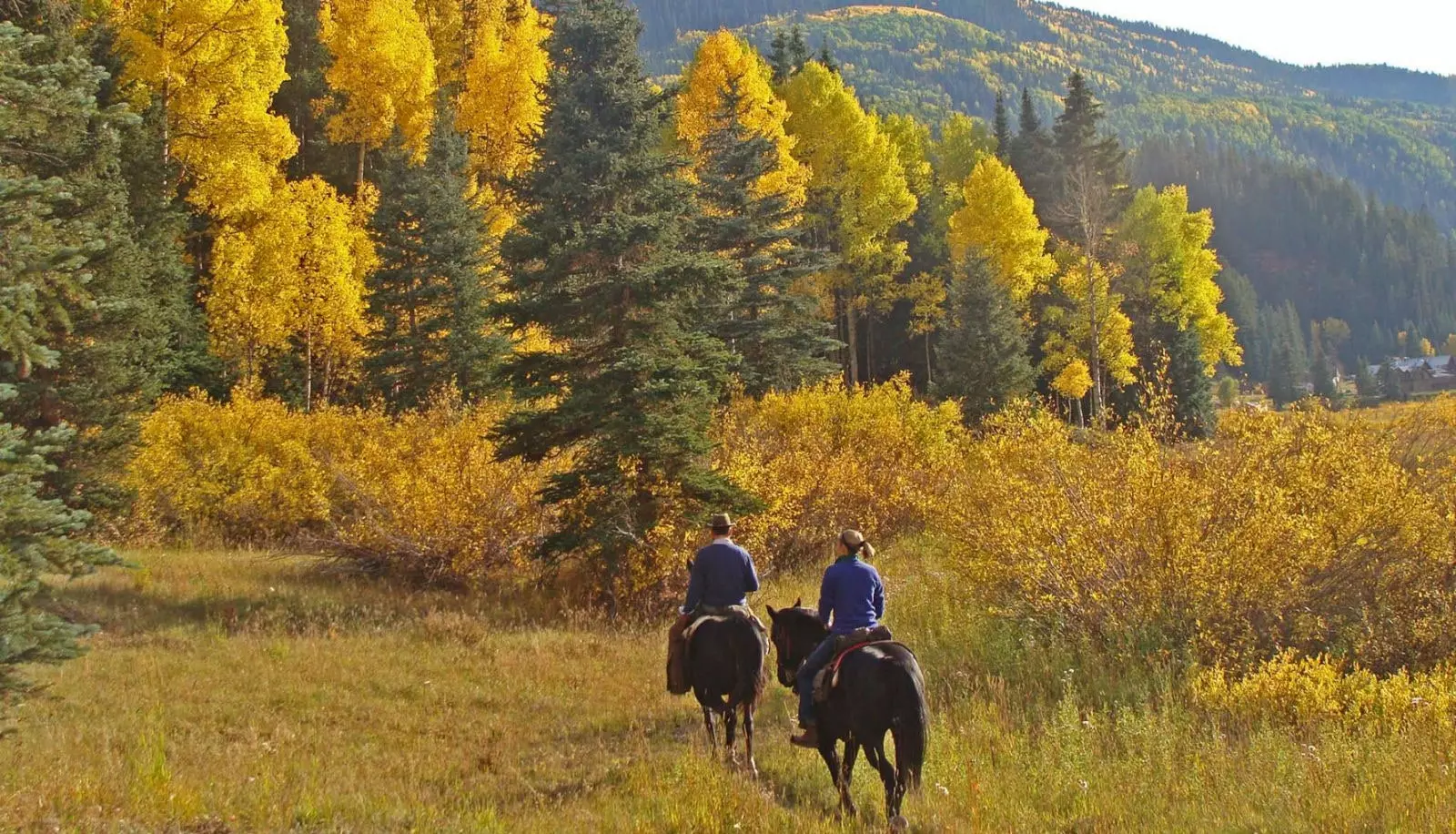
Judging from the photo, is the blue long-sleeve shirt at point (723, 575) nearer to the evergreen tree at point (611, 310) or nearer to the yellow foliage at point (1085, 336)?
the evergreen tree at point (611, 310)

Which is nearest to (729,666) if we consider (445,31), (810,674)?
(810,674)

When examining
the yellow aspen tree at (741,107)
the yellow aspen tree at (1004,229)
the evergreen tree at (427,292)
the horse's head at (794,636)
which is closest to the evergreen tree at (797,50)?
the yellow aspen tree at (741,107)

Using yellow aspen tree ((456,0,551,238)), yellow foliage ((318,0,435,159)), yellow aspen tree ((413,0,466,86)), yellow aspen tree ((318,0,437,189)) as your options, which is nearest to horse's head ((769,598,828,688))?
yellow foliage ((318,0,435,159))

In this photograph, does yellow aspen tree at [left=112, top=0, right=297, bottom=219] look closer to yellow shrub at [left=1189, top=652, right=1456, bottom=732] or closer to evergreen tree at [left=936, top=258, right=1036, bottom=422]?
evergreen tree at [left=936, top=258, right=1036, bottom=422]

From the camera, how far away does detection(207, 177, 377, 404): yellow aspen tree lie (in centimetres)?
2523

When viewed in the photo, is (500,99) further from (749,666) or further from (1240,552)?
(1240,552)

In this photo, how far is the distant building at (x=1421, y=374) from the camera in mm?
104438

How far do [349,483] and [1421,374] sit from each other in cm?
14733

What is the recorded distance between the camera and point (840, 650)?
7.61 meters

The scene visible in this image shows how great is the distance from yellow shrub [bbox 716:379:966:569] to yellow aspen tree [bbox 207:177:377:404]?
1296 centimetres

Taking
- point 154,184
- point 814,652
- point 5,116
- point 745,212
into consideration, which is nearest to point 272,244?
point 154,184

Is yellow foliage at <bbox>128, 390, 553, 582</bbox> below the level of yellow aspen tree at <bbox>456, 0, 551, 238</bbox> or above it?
below

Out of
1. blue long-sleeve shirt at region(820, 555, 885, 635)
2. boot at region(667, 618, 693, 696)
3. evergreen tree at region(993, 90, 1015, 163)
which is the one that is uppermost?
evergreen tree at region(993, 90, 1015, 163)

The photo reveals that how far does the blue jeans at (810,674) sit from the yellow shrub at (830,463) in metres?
6.36
